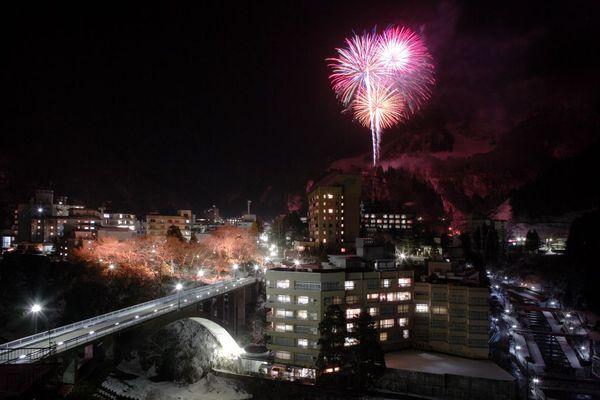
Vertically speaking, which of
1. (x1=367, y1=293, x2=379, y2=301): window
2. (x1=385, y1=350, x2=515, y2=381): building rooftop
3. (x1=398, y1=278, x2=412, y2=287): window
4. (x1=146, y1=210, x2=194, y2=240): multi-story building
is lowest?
(x1=385, y1=350, x2=515, y2=381): building rooftop

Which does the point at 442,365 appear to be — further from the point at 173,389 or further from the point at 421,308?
the point at 173,389

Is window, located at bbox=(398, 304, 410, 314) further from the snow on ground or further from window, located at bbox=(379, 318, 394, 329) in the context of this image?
the snow on ground

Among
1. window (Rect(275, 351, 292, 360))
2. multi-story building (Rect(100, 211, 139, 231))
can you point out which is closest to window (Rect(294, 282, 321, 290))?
window (Rect(275, 351, 292, 360))

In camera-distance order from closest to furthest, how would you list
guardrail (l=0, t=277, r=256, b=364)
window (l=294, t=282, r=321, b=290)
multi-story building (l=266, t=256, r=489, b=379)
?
guardrail (l=0, t=277, r=256, b=364), window (l=294, t=282, r=321, b=290), multi-story building (l=266, t=256, r=489, b=379)

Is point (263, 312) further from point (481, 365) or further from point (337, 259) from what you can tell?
point (481, 365)

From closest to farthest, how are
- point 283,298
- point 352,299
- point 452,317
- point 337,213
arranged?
point 283,298 < point 352,299 < point 452,317 < point 337,213

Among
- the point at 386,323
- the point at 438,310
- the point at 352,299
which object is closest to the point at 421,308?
the point at 438,310

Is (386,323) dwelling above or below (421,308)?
below
